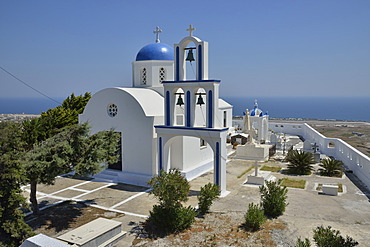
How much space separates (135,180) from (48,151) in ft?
18.0

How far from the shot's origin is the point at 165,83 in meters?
13.3

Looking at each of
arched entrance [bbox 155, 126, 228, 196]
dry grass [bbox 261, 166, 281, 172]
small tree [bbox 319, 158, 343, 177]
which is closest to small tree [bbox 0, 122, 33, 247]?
arched entrance [bbox 155, 126, 228, 196]

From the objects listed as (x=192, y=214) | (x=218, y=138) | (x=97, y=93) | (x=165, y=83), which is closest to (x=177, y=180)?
(x=192, y=214)

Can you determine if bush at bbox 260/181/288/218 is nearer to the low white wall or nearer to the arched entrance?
the arched entrance

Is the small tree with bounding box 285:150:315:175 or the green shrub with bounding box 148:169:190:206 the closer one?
the green shrub with bounding box 148:169:190:206

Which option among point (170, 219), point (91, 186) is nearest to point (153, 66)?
point (91, 186)

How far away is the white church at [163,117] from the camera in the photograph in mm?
12469

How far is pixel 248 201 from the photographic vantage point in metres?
12.1

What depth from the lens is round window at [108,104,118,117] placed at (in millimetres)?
15297

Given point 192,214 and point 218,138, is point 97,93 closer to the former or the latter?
point 218,138

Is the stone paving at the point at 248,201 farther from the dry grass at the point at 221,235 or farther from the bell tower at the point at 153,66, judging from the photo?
the bell tower at the point at 153,66

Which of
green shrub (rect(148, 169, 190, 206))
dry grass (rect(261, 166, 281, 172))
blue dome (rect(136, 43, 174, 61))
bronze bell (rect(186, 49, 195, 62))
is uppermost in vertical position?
blue dome (rect(136, 43, 174, 61))

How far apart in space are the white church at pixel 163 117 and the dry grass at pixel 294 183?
10.9 ft

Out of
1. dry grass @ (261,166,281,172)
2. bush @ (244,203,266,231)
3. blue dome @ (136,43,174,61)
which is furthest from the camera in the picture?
blue dome @ (136,43,174,61)
